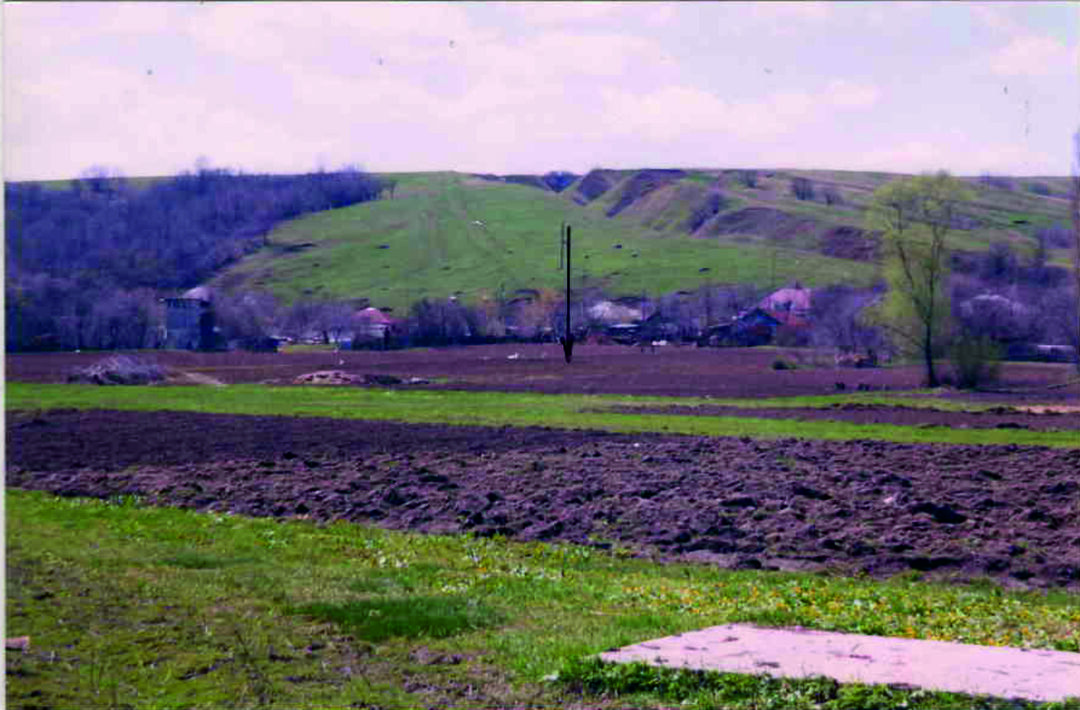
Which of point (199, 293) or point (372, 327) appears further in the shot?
point (372, 327)

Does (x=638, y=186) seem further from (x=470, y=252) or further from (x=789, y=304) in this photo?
(x=789, y=304)

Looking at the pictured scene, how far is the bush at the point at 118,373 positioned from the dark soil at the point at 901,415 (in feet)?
44.5

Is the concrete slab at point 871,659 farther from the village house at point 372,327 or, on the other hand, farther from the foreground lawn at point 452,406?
the foreground lawn at point 452,406

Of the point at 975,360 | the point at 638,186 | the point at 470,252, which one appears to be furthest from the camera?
the point at 975,360

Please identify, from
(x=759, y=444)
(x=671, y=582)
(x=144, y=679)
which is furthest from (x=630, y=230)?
(x=759, y=444)

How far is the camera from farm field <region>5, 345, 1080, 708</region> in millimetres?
8680

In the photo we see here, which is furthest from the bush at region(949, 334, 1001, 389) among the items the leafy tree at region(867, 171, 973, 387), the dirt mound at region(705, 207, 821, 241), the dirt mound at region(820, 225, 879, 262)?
the dirt mound at region(705, 207, 821, 241)

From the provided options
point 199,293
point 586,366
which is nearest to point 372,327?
point 199,293

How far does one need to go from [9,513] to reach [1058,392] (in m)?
17.3

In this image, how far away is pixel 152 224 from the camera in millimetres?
15914

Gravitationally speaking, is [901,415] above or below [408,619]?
below

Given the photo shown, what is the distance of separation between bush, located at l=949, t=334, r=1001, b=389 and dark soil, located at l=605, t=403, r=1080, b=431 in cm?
266

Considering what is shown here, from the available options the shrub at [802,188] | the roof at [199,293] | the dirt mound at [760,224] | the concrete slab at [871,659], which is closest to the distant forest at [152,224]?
the roof at [199,293]

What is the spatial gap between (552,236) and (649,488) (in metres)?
4.94
